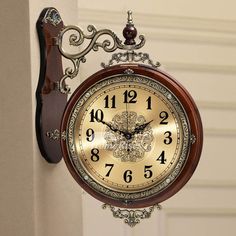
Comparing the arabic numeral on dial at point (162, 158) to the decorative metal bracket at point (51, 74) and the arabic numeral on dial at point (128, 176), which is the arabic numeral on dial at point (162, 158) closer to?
Answer: the arabic numeral on dial at point (128, 176)

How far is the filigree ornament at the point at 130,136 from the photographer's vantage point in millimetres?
1056

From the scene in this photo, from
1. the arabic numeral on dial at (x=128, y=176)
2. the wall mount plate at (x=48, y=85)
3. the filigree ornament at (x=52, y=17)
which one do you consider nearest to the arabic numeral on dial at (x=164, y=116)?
the arabic numeral on dial at (x=128, y=176)

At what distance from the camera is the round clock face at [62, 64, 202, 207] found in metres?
1.05

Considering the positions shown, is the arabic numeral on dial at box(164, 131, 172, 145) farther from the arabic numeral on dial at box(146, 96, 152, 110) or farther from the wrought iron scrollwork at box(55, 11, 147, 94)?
the wrought iron scrollwork at box(55, 11, 147, 94)

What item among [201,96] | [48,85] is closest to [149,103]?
[48,85]

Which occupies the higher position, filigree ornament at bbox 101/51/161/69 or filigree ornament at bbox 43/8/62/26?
filigree ornament at bbox 43/8/62/26

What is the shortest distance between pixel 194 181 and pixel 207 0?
593 millimetres

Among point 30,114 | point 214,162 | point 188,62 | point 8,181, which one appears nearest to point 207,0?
point 188,62

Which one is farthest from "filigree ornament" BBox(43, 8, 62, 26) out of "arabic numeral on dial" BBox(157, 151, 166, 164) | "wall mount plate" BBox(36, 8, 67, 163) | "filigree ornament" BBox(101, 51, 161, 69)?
"arabic numeral on dial" BBox(157, 151, 166, 164)

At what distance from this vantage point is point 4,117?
1156 mm

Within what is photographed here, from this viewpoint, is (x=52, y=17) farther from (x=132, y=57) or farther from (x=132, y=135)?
(x=132, y=135)

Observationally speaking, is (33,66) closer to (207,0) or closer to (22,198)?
(22,198)

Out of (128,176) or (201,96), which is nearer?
(128,176)

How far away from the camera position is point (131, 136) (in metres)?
1.06
